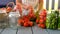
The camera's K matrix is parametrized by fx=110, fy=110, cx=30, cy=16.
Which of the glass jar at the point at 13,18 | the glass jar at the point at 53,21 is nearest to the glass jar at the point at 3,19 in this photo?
the glass jar at the point at 13,18

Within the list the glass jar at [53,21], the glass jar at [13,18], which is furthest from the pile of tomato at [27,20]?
the glass jar at [53,21]

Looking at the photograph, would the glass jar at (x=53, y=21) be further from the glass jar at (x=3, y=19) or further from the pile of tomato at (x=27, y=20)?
the glass jar at (x=3, y=19)

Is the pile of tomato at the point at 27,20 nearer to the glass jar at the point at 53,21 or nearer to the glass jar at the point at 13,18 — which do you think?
the glass jar at the point at 13,18

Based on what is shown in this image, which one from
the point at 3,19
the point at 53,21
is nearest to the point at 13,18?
the point at 3,19

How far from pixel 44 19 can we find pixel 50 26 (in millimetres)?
84

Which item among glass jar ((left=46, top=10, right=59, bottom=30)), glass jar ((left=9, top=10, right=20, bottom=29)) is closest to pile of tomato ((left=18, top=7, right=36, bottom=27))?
glass jar ((left=9, top=10, right=20, bottom=29))

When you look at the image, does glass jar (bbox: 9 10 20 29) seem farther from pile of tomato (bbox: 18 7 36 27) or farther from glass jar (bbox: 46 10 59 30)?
glass jar (bbox: 46 10 59 30)

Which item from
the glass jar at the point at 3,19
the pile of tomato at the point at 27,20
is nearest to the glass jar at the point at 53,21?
the pile of tomato at the point at 27,20

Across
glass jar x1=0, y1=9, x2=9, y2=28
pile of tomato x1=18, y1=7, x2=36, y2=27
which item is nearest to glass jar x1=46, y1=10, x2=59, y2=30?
pile of tomato x1=18, y1=7, x2=36, y2=27

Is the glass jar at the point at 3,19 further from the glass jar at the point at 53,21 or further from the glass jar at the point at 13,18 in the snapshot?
the glass jar at the point at 53,21

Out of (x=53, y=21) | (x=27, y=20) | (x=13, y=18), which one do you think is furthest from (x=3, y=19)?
(x=53, y=21)

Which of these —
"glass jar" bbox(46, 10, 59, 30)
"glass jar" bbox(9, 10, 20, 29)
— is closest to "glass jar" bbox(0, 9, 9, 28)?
"glass jar" bbox(9, 10, 20, 29)

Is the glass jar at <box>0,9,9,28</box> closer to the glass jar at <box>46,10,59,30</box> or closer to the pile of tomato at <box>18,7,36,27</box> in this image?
the pile of tomato at <box>18,7,36,27</box>

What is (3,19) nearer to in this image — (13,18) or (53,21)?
(13,18)
